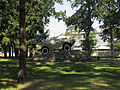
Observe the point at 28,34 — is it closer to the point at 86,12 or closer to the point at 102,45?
the point at 86,12

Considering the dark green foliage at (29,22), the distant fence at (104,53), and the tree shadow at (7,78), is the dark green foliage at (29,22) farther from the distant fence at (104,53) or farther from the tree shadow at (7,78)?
the distant fence at (104,53)

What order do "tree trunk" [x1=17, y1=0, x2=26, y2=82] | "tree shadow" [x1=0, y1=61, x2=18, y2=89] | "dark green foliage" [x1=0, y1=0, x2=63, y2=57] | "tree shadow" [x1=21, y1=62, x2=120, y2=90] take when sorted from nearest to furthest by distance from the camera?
"tree shadow" [x1=21, y1=62, x2=120, y2=90] < "tree shadow" [x1=0, y1=61, x2=18, y2=89] < "tree trunk" [x1=17, y1=0, x2=26, y2=82] < "dark green foliage" [x1=0, y1=0, x2=63, y2=57]

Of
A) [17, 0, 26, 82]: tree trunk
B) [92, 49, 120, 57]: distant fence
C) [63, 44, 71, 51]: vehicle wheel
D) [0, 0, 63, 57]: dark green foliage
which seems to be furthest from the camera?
[92, 49, 120, 57]: distant fence

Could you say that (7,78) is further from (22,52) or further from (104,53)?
(104,53)

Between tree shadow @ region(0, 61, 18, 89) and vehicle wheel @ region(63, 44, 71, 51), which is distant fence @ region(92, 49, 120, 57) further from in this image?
tree shadow @ region(0, 61, 18, 89)

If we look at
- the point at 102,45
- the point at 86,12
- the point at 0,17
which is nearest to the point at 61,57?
the point at 86,12

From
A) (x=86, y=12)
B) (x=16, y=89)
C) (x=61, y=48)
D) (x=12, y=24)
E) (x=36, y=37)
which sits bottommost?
(x=16, y=89)

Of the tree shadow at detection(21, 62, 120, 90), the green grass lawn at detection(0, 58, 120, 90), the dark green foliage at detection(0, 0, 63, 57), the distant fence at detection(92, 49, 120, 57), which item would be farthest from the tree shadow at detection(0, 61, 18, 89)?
the distant fence at detection(92, 49, 120, 57)

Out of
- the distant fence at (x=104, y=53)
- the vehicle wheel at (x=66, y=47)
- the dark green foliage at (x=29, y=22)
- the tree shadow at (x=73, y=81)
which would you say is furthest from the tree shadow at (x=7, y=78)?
the distant fence at (x=104, y=53)

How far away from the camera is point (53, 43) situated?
1549 inches

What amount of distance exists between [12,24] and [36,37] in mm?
6703

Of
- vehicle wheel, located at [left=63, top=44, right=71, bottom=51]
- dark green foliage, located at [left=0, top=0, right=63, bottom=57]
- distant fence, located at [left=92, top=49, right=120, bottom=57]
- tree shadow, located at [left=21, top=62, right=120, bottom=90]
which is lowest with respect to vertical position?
tree shadow, located at [left=21, top=62, right=120, bottom=90]

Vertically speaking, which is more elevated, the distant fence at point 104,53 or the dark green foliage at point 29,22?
the dark green foliage at point 29,22

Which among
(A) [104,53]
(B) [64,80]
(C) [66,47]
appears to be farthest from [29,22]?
(A) [104,53]
